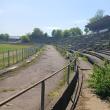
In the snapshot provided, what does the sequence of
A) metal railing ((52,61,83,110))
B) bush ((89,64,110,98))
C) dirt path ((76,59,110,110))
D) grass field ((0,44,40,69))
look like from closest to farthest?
metal railing ((52,61,83,110)), dirt path ((76,59,110,110)), bush ((89,64,110,98)), grass field ((0,44,40,69))

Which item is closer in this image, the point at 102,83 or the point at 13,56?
the point at 102,83

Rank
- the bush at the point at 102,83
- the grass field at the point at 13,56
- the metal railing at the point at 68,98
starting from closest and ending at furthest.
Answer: the metal railing at the point at 68,98 < the bush at the point at 102,83 < the grass field at the point at 13,56

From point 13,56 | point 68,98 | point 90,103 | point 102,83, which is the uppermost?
point 102,83

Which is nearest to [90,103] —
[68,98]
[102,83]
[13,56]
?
[68,98]

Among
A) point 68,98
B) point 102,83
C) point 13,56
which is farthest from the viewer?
point 13,56

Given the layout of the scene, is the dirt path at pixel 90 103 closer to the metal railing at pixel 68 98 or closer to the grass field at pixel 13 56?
the metal railing at pixel 68 98

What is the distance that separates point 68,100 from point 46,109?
3.70m

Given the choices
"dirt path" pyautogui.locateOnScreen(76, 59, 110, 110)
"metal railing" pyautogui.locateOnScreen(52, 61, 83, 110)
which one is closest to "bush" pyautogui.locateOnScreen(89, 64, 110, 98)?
"dirt path" pyautogui.locateOnScreen(76, 59, 110, 110)

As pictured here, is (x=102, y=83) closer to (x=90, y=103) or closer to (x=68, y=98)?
(x=90, y=103)

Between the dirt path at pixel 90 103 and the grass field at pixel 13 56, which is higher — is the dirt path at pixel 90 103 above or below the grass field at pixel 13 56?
above

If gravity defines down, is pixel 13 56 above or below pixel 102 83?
below

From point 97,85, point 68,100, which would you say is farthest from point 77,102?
point 97,85

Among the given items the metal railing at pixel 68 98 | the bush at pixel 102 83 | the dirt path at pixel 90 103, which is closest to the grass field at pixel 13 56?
the bush at pixel 102 83

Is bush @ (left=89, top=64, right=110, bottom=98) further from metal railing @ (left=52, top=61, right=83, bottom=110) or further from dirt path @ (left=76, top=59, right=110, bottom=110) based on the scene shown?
metal railing @ (left=52, top=61, right=83, bottom=110)
